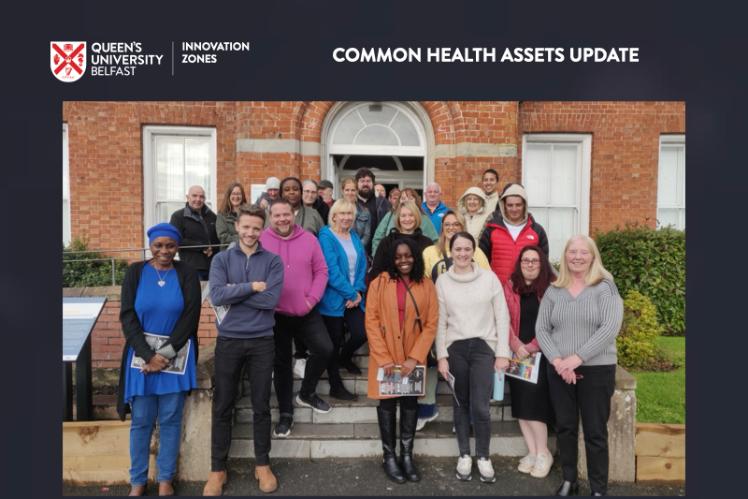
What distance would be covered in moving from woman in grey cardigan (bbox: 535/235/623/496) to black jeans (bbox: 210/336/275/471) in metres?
2.18

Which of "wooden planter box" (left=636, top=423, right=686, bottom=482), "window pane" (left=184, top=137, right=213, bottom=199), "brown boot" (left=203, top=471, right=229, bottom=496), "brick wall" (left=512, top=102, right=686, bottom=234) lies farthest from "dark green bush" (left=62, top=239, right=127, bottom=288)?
"wooden planter box" (left=636, top=423, right=686, bottom=482)

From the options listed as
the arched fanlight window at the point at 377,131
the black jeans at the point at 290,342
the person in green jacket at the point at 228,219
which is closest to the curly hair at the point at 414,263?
the black jeans at the point at 290,342

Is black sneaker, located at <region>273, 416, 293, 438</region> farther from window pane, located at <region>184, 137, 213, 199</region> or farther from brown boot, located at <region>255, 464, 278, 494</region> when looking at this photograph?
window pane, located at <region>184, 137, 213, 199</region>

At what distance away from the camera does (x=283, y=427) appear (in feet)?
14.3

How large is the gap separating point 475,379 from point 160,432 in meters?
2.55

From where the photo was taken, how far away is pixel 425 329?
3871 millimetres

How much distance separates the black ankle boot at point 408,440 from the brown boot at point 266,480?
1.07 m

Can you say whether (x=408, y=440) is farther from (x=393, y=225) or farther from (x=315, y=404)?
(x=393, y=225)

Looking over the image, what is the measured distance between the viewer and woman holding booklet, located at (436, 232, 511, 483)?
3.86m

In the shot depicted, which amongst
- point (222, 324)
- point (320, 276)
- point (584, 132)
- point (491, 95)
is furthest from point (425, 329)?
point (584, 132)

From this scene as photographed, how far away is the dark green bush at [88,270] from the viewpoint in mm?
7994

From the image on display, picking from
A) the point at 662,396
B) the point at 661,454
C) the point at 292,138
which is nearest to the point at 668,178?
the point at 662,396

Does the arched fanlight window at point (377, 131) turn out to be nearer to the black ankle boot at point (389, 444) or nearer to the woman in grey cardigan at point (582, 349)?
the woman in grey cardigan at point (582, 349)

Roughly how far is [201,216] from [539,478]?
16.0ft
